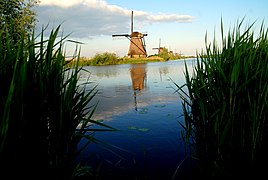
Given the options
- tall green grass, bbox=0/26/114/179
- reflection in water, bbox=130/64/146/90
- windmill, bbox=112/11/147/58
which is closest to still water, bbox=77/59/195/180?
tall green grass, bbox=0/26/114/179

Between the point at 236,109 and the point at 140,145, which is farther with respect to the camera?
the point at 140,145

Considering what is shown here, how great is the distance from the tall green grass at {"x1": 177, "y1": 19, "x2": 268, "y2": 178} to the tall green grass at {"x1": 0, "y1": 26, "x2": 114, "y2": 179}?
1.84 metres

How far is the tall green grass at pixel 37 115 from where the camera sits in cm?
218

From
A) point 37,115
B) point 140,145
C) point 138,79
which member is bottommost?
point 140,145

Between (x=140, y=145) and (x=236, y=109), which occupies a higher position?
(x=236, y=109)

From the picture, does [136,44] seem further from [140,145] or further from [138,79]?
[140,145]

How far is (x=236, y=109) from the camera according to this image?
329cm

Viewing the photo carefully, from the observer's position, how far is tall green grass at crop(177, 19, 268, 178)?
3.10 meters

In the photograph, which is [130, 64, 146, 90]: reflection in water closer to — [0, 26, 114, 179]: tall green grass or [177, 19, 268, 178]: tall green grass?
[177, 19, 268, 178]: tall green grass

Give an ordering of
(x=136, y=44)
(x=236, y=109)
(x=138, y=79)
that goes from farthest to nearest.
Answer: (x=136, y=44), (x=138, y=79), (x=236, y=109)

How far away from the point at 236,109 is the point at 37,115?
8.85ft

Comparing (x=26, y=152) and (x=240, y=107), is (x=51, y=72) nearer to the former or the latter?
(x=26, y=152)

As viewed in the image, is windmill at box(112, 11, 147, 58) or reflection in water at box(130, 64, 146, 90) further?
windmill at box(112, 11, 147, 58)

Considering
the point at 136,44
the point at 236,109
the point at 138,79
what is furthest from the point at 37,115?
the point at 136,44
